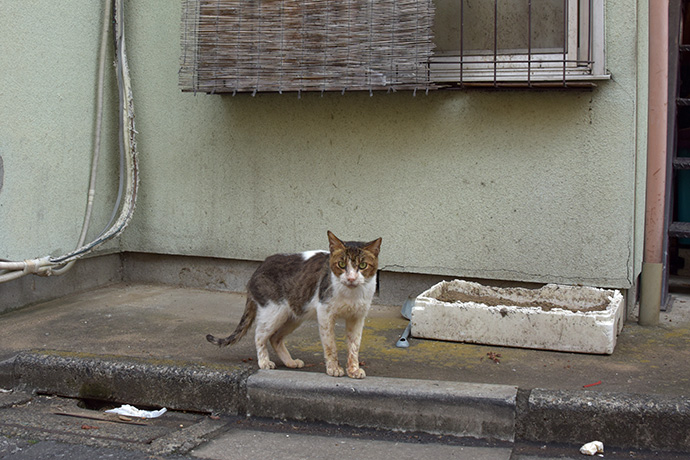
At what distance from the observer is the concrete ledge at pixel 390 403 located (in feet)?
11.6

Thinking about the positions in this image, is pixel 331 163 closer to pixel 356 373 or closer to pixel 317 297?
Answer: pixel 317 297

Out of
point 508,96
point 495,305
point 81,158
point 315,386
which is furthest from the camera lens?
point 81,158

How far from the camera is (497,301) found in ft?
16.7

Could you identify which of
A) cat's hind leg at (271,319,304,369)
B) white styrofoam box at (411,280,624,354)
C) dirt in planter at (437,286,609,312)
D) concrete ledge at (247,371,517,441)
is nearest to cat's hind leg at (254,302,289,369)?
cat's hind leg at (271,319,304,369)

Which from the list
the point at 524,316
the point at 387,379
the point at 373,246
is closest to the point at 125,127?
the point at 373,246

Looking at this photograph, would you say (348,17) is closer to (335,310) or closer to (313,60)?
(313,60)

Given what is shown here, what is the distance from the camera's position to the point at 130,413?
12.9ft

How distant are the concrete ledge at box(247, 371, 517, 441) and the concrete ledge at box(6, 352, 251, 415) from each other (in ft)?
0.50

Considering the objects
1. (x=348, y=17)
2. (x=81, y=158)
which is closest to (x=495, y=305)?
(x=348, y=17)

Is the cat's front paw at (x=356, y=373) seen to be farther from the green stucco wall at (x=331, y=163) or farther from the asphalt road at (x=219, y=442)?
the green stucco wall at (x=331, y=163)

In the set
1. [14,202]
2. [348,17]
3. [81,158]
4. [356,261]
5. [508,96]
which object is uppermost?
[348,17]

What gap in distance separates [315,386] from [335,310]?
1.35ft

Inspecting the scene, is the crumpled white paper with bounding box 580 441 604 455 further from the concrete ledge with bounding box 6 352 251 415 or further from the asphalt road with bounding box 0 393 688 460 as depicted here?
the concrete ledge with bounding box 6 352 251 415

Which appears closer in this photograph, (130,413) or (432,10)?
(130,413)
